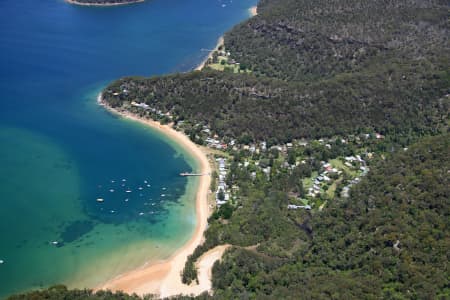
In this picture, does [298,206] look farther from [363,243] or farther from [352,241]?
[363,243]

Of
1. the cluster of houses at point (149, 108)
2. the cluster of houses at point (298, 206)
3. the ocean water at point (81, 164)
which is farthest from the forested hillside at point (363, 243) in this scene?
the cluster of houses at point (149, 108)

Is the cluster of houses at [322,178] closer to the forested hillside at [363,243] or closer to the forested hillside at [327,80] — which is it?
the forested hillside at [363,243]

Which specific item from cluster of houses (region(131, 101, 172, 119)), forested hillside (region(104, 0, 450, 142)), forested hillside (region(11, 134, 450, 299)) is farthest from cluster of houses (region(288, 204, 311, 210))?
cluster of houses (region(131, 101, 172, 119))

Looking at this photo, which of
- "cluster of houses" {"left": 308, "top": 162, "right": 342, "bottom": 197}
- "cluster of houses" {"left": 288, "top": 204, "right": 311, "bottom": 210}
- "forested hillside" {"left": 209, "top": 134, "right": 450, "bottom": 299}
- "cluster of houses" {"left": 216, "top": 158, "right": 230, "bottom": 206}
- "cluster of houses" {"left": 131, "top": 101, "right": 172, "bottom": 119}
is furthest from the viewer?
"cluster of houses" {"left": 131, "top": 101, "right": 172, "bottom": 119}

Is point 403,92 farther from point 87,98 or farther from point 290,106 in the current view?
point 87,98

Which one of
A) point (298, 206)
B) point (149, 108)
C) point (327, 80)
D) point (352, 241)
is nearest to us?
point (352, 241)

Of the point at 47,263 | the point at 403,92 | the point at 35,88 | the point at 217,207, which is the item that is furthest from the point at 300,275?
the point at 35,88

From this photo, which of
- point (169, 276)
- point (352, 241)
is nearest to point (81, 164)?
point (169, 276)

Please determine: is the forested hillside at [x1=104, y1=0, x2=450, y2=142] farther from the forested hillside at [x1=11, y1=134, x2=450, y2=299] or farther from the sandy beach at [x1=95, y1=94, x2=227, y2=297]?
Result: the sandy beach at [x1=95, y1=94, x2=227, y2=297]
